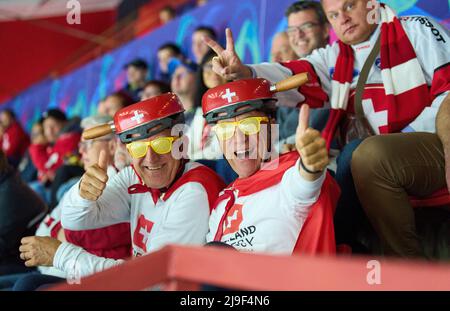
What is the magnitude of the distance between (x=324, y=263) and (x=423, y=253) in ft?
3.05

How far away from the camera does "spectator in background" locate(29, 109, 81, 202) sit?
347 centimetres

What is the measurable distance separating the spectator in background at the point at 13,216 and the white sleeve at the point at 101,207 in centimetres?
56

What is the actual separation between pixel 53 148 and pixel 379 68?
2294 millimetres

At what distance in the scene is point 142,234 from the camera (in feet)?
5.67

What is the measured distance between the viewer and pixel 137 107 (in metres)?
1.69

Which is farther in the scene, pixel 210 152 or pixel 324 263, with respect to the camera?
pixel 210 152

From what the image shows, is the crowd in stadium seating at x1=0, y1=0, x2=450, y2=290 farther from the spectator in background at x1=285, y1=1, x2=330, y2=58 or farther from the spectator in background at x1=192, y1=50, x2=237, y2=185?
the spectator in background at x1=285, y1=1, x2=330, y2=58

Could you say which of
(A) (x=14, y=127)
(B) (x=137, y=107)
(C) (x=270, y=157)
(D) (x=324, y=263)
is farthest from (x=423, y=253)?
(A) (x=14, y=127)

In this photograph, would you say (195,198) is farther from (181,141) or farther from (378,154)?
(378,154)

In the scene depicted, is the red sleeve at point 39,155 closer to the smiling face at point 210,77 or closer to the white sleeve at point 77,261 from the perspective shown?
the smiling face at point 210,77

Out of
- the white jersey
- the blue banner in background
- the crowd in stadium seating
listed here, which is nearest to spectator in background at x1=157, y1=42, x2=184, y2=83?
the blue banner in background

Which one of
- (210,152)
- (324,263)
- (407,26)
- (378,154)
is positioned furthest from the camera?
(210,152)

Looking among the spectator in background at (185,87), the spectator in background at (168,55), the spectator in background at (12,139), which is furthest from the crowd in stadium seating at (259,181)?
the spectator in background at (12,139)

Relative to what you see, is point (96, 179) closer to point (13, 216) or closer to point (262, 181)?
point (262, 181)
